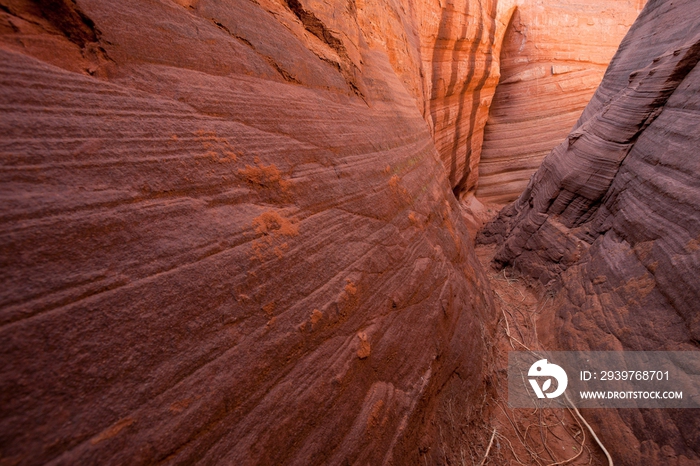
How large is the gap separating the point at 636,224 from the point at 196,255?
4196 mm

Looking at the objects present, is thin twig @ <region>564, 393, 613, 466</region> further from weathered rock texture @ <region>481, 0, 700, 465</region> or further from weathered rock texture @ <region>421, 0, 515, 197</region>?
weathered rock texture @ <region>421, 0, 515, 197</region>

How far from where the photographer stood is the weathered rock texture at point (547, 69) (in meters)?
9.07

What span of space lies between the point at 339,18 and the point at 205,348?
9.27 feet

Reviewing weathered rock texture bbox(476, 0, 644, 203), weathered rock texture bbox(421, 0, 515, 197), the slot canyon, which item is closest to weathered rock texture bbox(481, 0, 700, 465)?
the slot canyon

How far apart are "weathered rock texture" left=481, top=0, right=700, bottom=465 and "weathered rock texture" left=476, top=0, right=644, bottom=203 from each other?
4.33 metres

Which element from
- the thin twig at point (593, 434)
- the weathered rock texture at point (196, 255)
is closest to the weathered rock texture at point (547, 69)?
the thin twig at point (593, 434)

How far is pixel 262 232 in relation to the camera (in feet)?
5.07

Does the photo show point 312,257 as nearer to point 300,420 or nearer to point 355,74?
point 300,420

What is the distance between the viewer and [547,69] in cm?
923

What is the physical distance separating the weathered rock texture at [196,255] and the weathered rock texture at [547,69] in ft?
30.9

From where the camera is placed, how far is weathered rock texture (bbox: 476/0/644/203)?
907 cm

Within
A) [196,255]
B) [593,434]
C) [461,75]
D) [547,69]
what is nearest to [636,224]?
[593,434]

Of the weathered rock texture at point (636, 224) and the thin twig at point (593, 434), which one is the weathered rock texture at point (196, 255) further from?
the weathered rock texture at point (636, 224)

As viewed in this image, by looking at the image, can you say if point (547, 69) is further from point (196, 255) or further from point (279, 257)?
point (196, 255)
